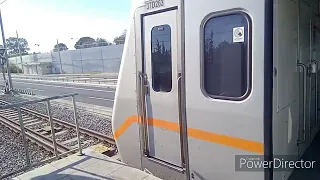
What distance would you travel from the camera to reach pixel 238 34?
7.80 ft

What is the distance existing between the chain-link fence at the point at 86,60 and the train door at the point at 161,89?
3208cm

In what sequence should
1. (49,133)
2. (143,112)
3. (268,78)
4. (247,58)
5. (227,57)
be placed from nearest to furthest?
(268,78), (247,58), (227,57), (143,112), (49,133)

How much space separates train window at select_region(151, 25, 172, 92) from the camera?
3.00 m

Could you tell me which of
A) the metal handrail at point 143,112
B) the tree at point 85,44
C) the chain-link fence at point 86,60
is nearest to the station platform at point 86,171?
the metal handrail at point 143,112

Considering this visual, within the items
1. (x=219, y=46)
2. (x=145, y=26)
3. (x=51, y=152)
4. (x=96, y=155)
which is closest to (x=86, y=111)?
(x=51, y=152)

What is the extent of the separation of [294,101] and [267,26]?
1286 millimetres

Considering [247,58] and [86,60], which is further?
[86,60]

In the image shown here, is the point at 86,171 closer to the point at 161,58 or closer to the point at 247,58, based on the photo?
the point at 161,58

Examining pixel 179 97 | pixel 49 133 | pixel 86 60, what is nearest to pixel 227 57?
pixel 179 97

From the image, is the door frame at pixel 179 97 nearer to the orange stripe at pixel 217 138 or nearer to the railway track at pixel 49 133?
the orange stripe at pixel 217 138

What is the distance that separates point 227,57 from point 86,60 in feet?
136

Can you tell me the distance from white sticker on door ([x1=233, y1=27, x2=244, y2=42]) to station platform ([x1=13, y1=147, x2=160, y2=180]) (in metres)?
2.29

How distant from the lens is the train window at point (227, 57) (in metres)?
2.34

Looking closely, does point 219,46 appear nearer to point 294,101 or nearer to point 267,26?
point 267,26
